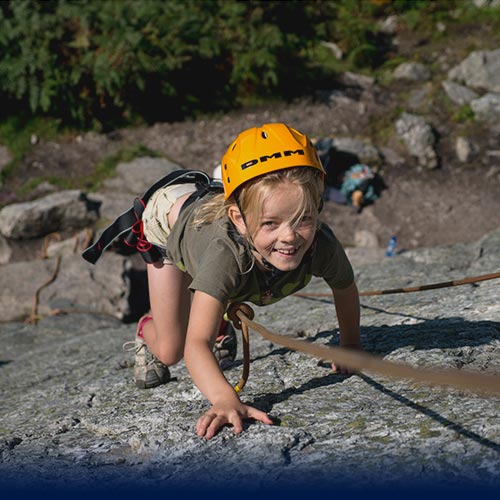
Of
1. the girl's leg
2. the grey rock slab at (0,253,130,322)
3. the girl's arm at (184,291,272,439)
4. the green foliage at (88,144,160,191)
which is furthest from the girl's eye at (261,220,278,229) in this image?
the green foliage at (88,144,160,191)

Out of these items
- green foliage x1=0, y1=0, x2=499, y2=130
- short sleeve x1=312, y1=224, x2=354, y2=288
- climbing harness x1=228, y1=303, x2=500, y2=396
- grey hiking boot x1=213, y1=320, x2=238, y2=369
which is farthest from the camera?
green foliage x1=0, y1=0, x2=499, y2=130

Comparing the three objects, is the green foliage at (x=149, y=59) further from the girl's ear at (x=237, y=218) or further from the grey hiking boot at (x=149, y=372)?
the girl's ear at (x=237, y=218)

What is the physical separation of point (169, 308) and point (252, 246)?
1.07 metres

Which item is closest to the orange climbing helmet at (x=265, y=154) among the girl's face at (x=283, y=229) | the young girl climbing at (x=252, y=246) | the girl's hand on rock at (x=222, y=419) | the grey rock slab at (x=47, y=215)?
the young girl climbing at (x=252, y=246)

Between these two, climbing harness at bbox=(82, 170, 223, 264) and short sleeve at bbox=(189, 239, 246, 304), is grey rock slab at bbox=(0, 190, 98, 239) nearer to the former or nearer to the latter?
climbing harness at bbox=(82, 170, 223, 264)

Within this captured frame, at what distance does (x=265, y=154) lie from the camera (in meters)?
A: 2.78

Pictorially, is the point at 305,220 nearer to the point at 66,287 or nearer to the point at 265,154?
the point at 265,154

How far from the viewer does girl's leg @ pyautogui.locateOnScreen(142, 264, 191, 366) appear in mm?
3768

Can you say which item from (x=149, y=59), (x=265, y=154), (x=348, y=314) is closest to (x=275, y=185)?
(x=265, y=154)

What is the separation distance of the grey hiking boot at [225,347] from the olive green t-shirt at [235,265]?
942 mm

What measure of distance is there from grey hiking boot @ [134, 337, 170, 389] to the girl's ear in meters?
1.35

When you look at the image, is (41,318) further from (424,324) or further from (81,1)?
(81,1)

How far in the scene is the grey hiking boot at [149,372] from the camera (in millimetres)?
3910

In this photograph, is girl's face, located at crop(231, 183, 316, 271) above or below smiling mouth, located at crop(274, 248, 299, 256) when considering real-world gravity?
above
